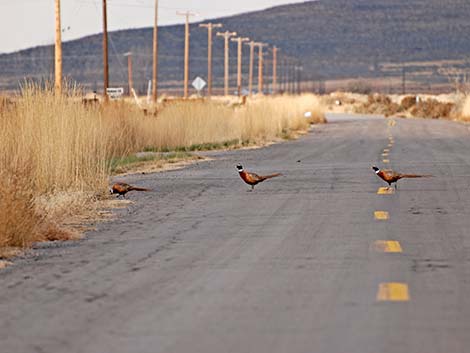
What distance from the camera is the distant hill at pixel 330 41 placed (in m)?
167

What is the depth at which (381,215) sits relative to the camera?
16.3 m

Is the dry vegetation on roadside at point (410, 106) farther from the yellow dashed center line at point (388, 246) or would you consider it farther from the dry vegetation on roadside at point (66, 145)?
the yellow dashed center line at point (388, 246)

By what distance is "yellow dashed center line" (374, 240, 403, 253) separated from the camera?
41.5 ft

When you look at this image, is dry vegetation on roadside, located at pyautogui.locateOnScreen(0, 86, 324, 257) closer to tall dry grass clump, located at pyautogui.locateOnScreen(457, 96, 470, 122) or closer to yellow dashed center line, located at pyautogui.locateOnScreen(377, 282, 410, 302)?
yellow dashed center line, located at pyautogui.locateOnScreen(377, 282, 410, 302)

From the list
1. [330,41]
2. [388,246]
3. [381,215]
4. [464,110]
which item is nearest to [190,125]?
[381,215]

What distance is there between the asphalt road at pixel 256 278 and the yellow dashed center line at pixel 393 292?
0.02m

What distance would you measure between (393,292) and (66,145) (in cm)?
1130

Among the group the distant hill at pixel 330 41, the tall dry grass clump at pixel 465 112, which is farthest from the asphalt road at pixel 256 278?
the distant hill at pixel 330 41

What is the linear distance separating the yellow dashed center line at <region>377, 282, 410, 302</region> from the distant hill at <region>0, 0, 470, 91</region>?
153775mm

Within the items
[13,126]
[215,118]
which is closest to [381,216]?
[13,126]

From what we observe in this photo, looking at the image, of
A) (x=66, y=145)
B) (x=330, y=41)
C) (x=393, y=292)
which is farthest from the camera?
(x=330, y=41)

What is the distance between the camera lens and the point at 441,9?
17012 centimetres

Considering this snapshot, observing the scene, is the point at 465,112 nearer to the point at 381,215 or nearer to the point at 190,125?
the point at 190,125

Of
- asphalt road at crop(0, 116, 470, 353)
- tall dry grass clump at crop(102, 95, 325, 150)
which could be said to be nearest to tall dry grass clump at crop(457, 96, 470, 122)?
tall dry grass clump at crop(102, 95, 325, 150)
